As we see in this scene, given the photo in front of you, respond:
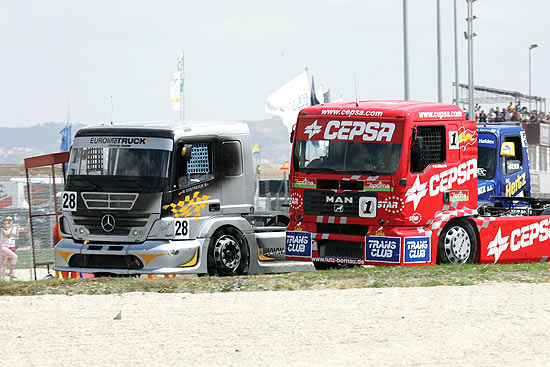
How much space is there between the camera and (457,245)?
15.5m

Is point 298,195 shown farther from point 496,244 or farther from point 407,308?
point 407,308

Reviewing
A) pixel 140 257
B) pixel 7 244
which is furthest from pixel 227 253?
pixel 7 244

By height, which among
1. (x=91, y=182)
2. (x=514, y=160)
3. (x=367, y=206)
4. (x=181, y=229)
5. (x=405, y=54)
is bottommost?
(x=181, y=229)

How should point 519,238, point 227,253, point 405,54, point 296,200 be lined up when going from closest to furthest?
point 227,253 < point 296,200 < point 519,238 < point 405,54

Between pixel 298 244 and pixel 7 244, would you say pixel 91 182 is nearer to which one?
pixel 298 244

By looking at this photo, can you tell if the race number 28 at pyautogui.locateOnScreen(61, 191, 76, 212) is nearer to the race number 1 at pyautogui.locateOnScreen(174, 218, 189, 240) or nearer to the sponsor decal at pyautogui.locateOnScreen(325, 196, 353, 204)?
the race number 1 at pyautogui.locateOnScreen(174, 218, 189, 240)

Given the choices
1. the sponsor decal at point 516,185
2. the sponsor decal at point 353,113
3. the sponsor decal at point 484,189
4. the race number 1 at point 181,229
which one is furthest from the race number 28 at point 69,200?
the sponsor decal at point 516,185

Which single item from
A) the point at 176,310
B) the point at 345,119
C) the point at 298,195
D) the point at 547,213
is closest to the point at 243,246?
the point at 298,195

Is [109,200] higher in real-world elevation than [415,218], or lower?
higher

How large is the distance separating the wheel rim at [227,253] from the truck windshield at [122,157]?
4.59 feet

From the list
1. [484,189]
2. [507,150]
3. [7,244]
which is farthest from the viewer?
[7,244]

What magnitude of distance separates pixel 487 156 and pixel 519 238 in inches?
122

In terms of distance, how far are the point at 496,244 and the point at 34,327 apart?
8475 millimetres

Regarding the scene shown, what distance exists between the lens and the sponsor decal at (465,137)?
15406mm
